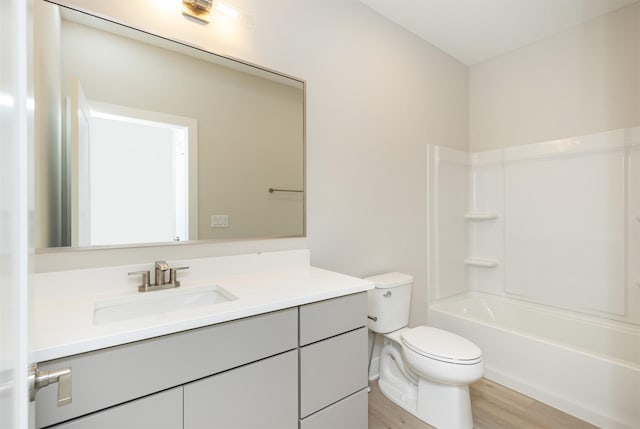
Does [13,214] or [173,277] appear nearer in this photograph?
[13,214]

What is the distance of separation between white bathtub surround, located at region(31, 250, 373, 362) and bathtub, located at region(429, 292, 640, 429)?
4.42ft

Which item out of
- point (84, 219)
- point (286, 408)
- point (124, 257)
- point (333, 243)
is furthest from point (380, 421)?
point (84, 219)

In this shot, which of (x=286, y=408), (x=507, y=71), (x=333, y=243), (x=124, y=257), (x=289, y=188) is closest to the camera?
(x=286, y=408)

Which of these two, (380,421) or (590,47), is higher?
(590,47)

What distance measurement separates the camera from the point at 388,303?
203 cm

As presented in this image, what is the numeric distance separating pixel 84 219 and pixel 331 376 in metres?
1.22

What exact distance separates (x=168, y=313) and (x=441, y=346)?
4.66 ft

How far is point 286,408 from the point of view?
1227mm

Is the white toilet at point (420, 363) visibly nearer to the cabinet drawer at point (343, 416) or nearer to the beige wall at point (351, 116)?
the beige wall at point (351, 116)

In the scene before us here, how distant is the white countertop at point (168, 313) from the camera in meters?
0.85

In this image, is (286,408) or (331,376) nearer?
(286,408)

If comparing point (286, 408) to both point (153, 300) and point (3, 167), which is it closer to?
point (153, 300)

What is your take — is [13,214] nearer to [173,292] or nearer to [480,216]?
[173,292]

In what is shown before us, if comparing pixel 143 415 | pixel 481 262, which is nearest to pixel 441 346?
pixel 481 262
